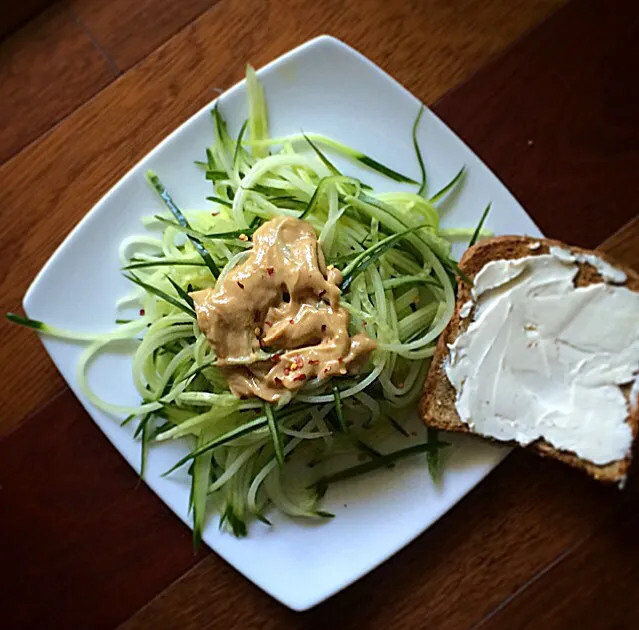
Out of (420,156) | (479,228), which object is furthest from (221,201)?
(479,228)

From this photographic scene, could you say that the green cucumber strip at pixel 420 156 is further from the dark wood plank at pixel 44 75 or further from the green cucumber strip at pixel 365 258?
the dark wood plank at pixel 44 75

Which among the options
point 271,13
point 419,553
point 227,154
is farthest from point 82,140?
point 419,553

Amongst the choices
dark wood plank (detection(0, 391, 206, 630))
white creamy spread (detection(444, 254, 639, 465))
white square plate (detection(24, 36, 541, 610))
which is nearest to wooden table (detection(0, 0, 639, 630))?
dark wood plank (detection(0, 391, 206, 630))

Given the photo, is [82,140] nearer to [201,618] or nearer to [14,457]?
[14,457]

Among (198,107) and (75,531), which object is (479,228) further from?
(75,531)

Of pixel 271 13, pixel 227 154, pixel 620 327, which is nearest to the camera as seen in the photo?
pixel 620 327

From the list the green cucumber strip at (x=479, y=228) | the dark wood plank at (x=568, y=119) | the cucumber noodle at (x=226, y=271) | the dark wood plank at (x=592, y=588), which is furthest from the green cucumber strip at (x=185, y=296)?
the dark wood plank at (x=592, y=588)
